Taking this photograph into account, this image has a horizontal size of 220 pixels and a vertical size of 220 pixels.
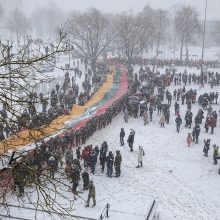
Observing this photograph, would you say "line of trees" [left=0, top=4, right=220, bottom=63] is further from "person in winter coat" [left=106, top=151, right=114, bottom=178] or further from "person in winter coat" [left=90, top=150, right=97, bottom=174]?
"person in winter coat" [left=106, top=151, right=114, bottom=178]

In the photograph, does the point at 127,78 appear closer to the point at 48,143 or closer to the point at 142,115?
the point at 142,115

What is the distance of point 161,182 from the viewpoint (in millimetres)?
18625

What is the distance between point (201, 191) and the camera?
18000mm

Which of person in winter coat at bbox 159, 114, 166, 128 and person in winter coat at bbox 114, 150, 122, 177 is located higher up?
person in winter coat at bbox 159, 114, 166, 128

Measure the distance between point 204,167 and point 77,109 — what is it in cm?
919

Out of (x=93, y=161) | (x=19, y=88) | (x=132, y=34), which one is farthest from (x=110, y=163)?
(x=132, y=34)

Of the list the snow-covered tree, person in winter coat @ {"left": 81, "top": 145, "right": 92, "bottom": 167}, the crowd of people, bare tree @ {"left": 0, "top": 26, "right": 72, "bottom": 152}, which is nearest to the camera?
bare tree @ {"left": 0, "top": 26, "right": 72, "bottom": 152}

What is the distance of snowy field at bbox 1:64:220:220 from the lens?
52.5 feet

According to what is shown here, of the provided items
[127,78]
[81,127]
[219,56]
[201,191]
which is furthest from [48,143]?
→ [219,56]

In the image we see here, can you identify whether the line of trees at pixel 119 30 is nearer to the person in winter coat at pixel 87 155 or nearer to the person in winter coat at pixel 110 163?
the person in winter coat at pixel 87 155

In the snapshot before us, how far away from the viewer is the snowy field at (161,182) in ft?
52.5

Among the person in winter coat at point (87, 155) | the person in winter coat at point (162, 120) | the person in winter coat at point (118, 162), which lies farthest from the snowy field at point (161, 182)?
the person in winter coat at point (162, 120)

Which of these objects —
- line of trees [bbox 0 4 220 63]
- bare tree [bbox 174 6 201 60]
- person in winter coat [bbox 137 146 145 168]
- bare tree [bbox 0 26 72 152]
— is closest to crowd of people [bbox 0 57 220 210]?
person in winter coat [bbox 137 146 145 168]

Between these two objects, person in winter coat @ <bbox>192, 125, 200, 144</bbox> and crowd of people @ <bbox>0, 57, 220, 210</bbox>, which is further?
person in winter coat @ <bbox>192, 125, 200, 144</bbox>
